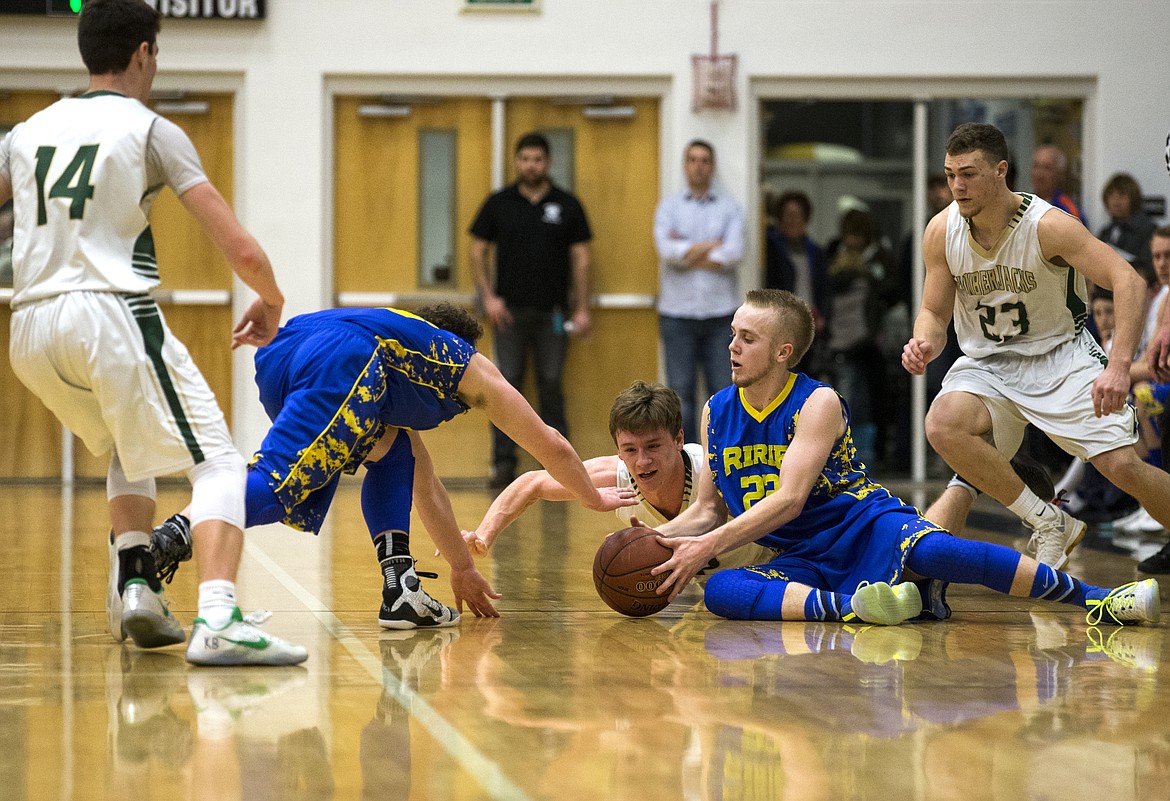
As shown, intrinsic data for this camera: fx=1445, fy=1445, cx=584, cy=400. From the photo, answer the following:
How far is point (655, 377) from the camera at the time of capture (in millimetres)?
10211

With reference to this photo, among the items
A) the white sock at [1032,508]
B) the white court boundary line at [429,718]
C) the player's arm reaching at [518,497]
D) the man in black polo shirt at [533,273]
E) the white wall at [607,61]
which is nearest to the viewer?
the white court boundary line at [429,718]

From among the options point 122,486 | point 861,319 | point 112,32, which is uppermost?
point 112,32

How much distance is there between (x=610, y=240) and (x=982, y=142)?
18.4 feet

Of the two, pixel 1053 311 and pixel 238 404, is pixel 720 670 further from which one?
pixel 238 404

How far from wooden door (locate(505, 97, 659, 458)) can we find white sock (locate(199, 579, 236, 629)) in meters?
6.99

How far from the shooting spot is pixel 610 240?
10195 mm

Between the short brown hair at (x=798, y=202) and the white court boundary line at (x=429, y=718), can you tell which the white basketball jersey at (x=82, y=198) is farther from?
the short brown hair at (x=798, y=202)

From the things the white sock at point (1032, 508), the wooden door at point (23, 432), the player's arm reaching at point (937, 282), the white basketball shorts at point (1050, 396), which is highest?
the player's arm reaching at point (937, 282)

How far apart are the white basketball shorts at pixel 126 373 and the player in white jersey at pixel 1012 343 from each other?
2.37m

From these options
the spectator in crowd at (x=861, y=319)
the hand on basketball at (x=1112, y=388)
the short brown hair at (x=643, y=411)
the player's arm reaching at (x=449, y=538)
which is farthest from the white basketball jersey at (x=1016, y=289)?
the spectator in crowd at (x=861, y=319)

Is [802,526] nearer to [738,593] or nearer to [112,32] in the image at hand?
[738,593]

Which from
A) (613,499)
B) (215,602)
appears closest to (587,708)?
(215,602)

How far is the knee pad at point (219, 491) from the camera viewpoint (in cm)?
327

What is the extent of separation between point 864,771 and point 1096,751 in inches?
18.3
